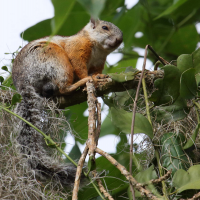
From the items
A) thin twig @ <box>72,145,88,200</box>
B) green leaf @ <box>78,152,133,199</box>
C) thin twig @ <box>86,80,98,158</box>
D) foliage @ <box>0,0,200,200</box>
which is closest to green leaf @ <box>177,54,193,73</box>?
foliage @ <box>0,0,200,200</box>

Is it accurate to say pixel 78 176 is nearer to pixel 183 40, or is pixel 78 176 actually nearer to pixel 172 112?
pixel 172 112

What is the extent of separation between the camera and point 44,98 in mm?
1725

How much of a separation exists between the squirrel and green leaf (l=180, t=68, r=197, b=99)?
626mm

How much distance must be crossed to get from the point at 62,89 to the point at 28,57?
371 millimetres

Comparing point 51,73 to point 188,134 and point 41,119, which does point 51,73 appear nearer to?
point 41,119

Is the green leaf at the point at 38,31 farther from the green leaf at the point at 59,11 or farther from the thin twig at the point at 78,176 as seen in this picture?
the green leaf at the point at 59,11

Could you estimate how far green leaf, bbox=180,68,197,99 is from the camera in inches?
48.3

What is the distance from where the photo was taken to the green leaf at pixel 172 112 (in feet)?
4.57

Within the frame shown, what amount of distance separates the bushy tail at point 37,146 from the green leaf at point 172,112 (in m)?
0.52

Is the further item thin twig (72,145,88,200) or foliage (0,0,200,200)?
foliage (0,0,200,200)

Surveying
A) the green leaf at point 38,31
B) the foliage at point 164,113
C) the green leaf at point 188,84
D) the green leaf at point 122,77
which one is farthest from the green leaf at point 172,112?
the green leaf at point 38,31

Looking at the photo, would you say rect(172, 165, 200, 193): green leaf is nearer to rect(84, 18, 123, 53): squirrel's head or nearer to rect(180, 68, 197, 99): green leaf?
rect(180, 68, 197, 99): green leaf

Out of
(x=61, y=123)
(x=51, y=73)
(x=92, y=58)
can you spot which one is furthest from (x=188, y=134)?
(x=92, y=58)

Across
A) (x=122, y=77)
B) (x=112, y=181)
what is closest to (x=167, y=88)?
(x=122, y=77)
